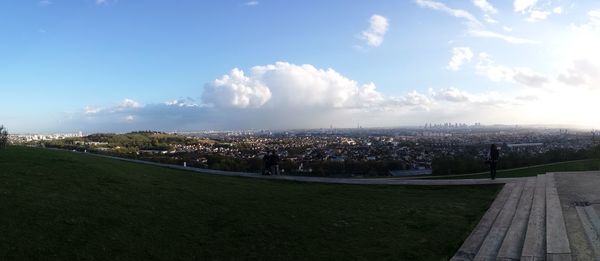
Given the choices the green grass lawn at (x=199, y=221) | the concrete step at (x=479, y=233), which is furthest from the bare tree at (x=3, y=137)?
the concrete step at (x=479, y=233)

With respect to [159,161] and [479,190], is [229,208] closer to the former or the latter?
[479,190]

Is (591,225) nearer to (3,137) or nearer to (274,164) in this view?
(274,164)

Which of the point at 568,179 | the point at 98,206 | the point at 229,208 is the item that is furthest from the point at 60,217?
the point at 568,179

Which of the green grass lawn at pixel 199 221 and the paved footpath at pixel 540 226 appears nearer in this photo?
the paved footpath at pixel 540 226

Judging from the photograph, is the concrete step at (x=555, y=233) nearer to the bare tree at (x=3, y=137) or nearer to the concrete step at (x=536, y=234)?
the concrete step at (x=536, y=234)

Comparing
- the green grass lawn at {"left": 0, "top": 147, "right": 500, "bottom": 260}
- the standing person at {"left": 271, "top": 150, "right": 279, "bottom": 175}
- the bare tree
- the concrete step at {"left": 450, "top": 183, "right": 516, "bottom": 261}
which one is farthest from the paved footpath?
the bare tree

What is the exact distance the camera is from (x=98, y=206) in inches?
331

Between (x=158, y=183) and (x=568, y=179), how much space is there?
43.7 ft

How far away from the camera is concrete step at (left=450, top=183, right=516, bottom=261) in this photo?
265 inches

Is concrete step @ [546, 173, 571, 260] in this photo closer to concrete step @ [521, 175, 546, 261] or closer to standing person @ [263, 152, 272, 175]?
concrete step @ [521, 175, 546, 261]

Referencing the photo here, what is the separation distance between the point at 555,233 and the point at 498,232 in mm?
967

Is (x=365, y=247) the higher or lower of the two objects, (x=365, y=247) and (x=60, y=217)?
the lower

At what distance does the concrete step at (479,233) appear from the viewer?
22.1 feet

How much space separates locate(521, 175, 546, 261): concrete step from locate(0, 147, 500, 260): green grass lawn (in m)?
1.13
